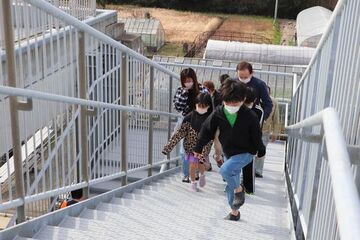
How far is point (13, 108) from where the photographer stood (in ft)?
10.3

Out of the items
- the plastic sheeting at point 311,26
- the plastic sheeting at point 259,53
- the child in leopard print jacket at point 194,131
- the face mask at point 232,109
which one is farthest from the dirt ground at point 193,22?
the face mask at point 232,109

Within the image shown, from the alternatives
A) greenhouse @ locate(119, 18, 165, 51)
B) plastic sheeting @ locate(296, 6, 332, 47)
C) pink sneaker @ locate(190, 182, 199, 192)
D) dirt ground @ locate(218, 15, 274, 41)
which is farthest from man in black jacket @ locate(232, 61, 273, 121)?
dirt ground @ locate(218, 15, 274, 41)

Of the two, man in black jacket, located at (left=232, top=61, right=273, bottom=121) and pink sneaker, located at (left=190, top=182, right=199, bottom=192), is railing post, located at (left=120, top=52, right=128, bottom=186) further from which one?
man in black jacket, located at (left=232, top=61, right=273, bottom=121)

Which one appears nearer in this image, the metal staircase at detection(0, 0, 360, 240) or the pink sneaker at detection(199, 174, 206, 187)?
the metal staircase at detection(0, 0, 360, 240)

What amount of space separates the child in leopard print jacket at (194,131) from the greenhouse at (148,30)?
1014 inches

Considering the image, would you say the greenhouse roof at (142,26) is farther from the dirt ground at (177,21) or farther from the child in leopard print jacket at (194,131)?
the child in leopard print jacket at (194,131)

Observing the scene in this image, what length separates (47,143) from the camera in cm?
372

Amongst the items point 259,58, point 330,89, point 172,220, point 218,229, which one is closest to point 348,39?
point 330,89

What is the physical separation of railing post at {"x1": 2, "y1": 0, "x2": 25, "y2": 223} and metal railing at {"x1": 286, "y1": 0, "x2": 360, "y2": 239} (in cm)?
186

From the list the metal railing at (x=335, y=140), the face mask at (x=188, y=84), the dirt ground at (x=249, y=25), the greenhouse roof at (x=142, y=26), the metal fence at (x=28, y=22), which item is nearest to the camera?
the metal railing at (x=335, y=140)

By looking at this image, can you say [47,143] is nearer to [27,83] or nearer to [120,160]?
[27,83]

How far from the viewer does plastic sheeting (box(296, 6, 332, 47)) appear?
87.9ft

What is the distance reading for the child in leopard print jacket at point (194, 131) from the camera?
510cm

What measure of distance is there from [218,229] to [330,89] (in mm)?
1491
